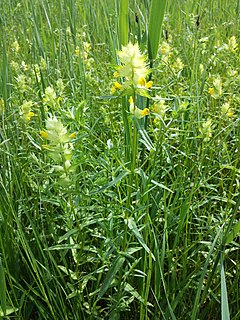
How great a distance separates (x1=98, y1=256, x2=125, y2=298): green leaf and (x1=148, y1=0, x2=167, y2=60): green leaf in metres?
0.48

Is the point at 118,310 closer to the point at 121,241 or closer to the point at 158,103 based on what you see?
the point at 121,241

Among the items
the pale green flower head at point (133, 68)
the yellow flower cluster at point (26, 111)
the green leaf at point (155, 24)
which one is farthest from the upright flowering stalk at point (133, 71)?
the yellow flower cluster at point (26, 111)

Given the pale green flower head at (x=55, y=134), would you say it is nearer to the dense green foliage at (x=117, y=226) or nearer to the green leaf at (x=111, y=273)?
the dense green foliage at (x=117, y=226)

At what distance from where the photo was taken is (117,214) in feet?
3.72

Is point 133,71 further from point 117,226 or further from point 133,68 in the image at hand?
point 117,226

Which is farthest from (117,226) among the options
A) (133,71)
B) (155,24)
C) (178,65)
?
(178,65)

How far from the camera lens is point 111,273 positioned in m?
1.01

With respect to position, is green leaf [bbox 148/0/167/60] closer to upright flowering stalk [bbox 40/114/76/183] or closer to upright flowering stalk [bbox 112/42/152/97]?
upright flowering stalk [bbox 112/42/152/97]

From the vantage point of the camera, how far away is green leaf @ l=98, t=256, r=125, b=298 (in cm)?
99

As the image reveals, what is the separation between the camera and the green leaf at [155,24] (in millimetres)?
1032

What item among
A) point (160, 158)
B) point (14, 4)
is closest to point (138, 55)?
point (160, 158)

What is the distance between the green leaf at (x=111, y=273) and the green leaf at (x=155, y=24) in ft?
1.59

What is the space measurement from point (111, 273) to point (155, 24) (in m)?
0.56

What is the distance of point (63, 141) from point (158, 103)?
37 centimetres
